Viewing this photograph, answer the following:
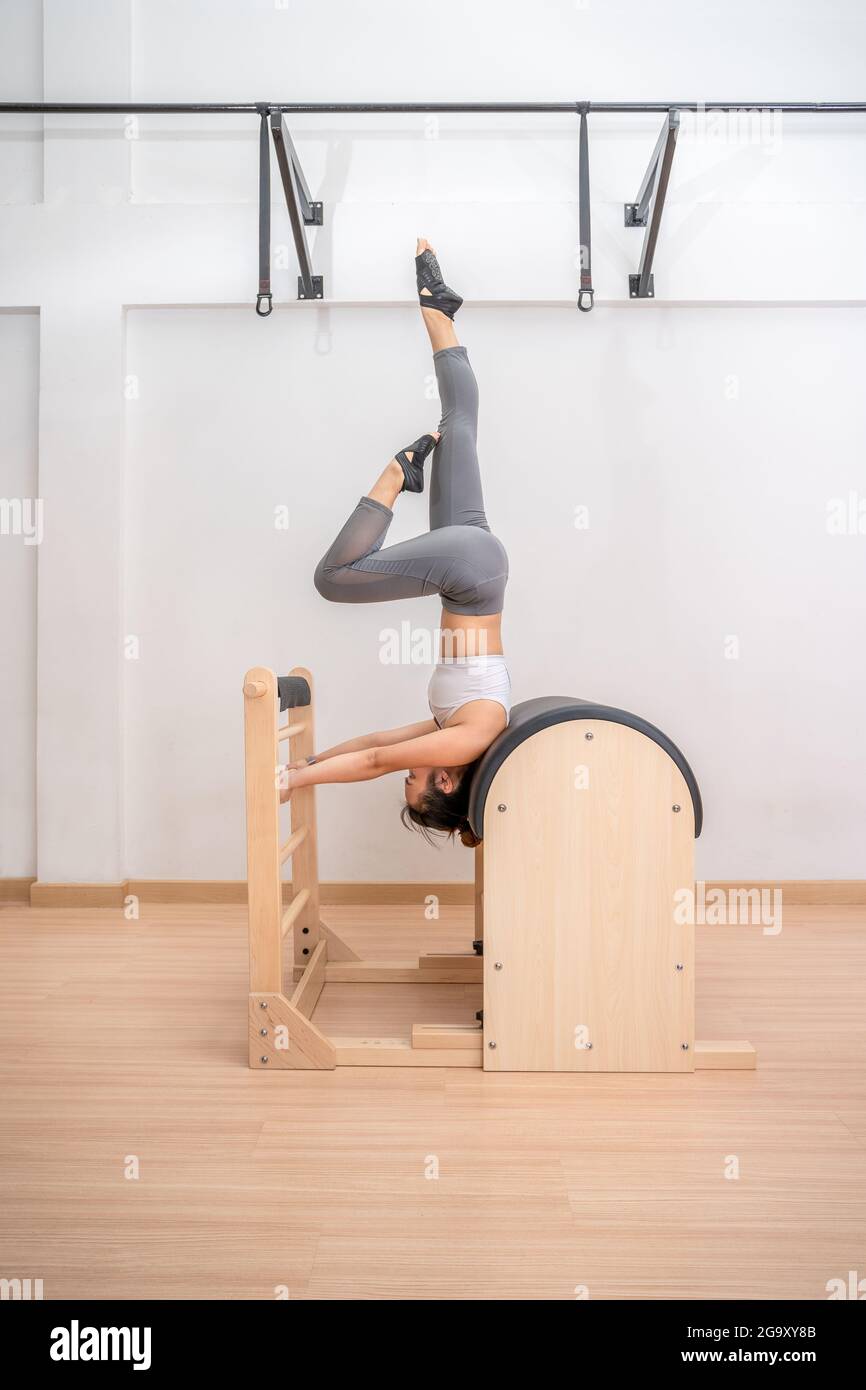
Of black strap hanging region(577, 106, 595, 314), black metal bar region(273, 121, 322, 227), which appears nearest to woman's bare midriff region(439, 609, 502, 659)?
black strap hanging region(577, 106, 595, 314)

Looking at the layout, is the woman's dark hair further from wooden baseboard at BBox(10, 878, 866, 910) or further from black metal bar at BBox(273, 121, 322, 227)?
black metal bar at BBox(273, 121, 322, 227)

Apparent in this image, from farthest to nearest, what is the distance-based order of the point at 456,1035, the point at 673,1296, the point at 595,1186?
the point at 456,1035 < the point at 595,1186 < the point at 673,1296

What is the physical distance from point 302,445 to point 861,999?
2807 mm

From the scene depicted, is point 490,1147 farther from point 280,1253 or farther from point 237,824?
point 237,824

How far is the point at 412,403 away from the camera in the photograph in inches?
150

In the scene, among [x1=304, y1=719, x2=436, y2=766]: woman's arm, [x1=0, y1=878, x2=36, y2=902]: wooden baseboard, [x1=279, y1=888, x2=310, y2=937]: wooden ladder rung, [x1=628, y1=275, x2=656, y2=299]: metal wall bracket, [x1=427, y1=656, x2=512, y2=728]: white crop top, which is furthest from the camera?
[x1=0, y1=878, x2=36, y2=902]: wooden baseboard

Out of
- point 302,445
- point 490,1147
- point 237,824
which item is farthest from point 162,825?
point 490,1147

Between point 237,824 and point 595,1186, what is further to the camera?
point 237,824

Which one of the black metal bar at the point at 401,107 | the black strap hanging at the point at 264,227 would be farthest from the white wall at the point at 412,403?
the black metal bar at the point at 401,107

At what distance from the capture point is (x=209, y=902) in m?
3.84

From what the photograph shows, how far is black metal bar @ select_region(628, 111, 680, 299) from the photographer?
3.16 meters

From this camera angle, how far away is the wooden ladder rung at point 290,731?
2.50 metres

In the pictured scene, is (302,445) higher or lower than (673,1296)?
higher

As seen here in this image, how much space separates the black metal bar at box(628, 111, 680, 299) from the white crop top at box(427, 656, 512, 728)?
77.5 inches
